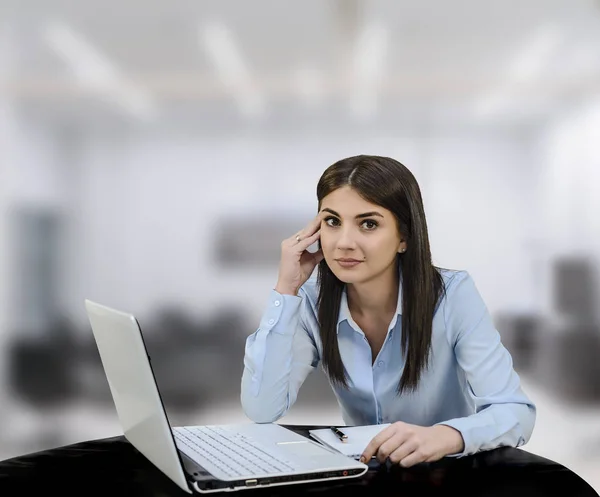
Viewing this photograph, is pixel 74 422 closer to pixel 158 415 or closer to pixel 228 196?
pixel 228 196

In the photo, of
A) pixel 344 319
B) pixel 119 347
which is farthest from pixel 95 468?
pixel 344 319

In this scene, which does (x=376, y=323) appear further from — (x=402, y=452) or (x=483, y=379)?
(x=402, y=452)

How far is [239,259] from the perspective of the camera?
178 inches

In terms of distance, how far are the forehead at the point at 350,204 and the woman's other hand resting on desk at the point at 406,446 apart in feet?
1.95

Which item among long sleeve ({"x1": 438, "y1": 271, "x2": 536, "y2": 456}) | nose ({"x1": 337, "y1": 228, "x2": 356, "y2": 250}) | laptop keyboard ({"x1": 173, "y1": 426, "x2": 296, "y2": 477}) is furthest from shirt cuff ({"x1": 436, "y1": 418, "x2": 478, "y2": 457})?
nose ({"x1": 337, "y1": 228, "x2": 356, "y2": 250})

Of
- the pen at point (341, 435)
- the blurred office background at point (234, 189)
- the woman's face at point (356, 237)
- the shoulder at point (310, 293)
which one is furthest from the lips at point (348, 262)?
the blurred office background at point (234, 189)

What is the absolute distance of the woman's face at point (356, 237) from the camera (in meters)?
1.80

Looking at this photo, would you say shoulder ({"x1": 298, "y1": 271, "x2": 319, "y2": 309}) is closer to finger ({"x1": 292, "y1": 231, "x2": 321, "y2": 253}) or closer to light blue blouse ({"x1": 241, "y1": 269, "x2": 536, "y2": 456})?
light blue blouse ({"x1": 241, "y1": 269, "x2": 536, "y2": 456})

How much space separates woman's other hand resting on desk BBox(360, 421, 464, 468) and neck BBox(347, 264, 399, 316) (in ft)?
1.91

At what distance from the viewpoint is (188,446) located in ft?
4.52

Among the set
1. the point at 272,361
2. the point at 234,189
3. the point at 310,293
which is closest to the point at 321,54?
the point at 234,189

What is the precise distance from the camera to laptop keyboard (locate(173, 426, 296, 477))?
123 centimetres

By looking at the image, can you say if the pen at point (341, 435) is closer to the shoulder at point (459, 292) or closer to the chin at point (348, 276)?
the chin at point (348, 276)

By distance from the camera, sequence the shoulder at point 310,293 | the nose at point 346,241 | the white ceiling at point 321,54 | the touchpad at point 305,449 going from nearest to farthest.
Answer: the touchpad at point 305,449 → the nose at point 346,241 → the shoulder at point 310,293 → the white ceiling at point 321,54
